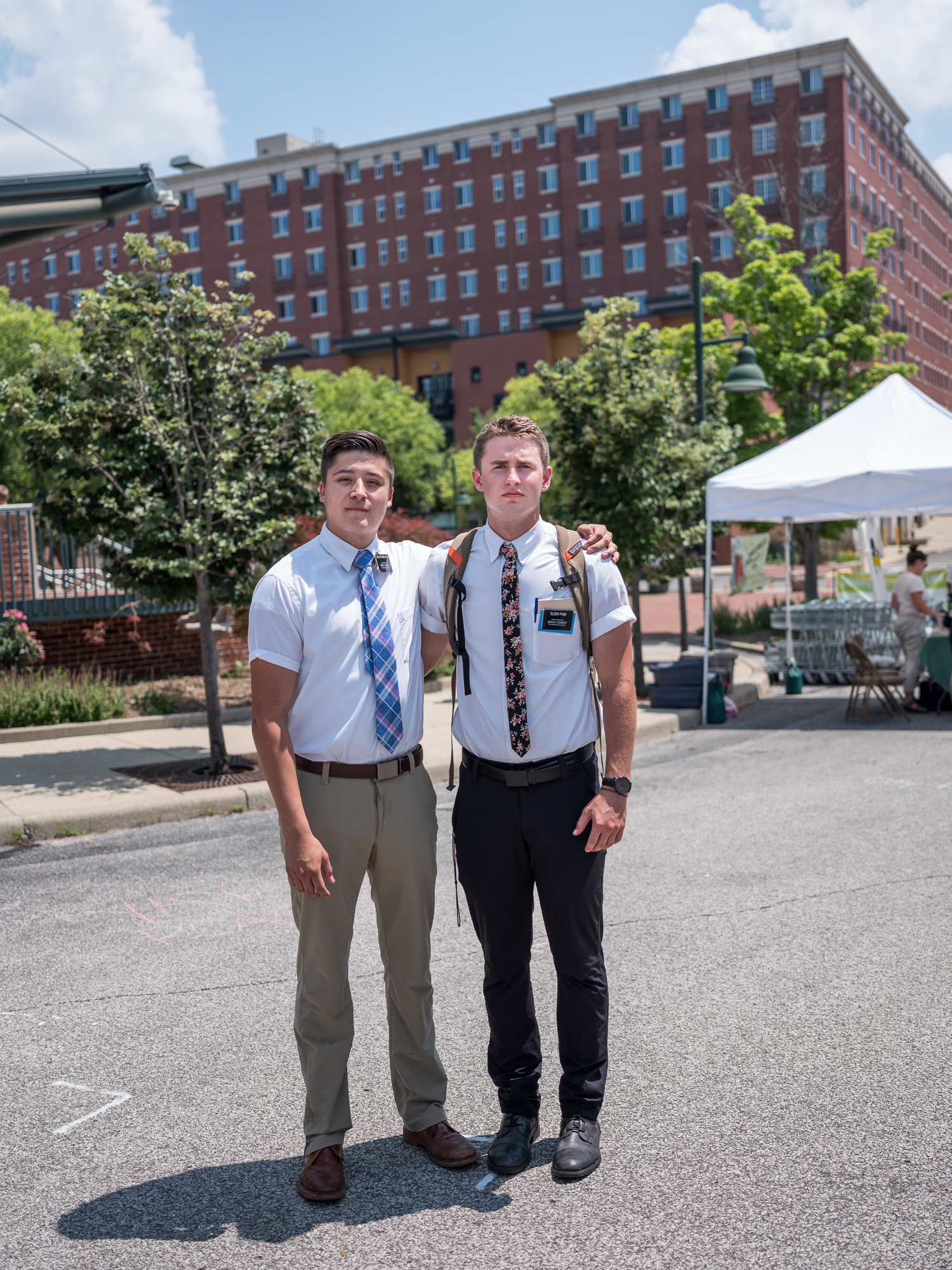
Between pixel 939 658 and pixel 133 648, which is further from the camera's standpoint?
pixel 133 648

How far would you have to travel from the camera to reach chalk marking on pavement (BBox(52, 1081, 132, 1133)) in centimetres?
359

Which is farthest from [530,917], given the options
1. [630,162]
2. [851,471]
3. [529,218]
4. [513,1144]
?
[529,218]

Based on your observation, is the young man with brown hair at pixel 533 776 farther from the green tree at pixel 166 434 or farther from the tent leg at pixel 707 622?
the tent leg at pixel 707 622

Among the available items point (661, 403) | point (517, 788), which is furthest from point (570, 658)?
point (661, 403)

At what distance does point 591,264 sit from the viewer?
230 ft

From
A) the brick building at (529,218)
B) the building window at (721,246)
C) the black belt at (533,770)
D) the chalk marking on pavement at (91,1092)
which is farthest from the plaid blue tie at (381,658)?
the building window at (721,246)

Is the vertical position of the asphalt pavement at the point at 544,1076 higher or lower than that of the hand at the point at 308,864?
lower

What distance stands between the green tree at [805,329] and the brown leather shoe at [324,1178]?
24.2m

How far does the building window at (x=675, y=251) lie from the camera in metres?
66.5

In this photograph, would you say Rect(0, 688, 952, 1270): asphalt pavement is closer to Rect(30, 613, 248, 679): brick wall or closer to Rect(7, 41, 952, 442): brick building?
Rect(30, 613, 248, 679): brick wall

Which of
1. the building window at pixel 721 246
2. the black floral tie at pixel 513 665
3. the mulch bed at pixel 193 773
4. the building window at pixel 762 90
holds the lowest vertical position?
the mulch bed at pixel 193 773

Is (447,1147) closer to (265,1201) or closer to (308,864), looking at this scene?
(265,1201)

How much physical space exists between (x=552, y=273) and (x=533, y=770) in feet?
238

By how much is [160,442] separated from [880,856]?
654 cm
